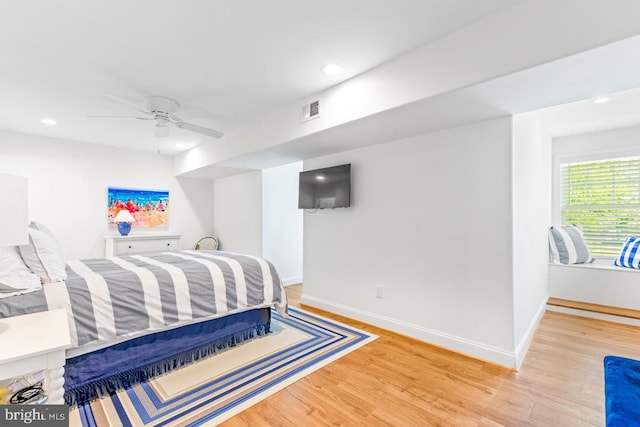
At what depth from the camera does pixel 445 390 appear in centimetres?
201

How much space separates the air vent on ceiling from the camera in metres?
2.80

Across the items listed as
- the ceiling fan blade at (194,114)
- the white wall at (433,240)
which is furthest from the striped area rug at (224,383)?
the ceiling fan blade at (194,114)

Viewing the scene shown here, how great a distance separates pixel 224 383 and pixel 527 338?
2551mm

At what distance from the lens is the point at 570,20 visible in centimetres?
150

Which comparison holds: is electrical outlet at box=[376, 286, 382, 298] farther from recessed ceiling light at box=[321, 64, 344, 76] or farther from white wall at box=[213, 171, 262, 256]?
white wall at box=[213, 171, 262, 256]

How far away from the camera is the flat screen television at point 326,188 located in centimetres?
342

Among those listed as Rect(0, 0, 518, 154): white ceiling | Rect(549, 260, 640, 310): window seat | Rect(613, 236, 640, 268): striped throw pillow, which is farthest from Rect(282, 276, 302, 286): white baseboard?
Rect(613, 236, 640, 268): striped throw pillow

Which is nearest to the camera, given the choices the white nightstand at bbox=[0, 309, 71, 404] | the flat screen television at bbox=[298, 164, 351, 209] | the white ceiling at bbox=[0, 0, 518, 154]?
the white nightstand at bbox=[0, 309, 71, 404]

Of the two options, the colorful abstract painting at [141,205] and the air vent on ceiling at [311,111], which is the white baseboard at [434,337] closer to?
the air vent on ceiling at [311,111]

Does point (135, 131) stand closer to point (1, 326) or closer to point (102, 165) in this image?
point (102, 165)

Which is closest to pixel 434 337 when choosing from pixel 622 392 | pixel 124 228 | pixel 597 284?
pixel 622 392

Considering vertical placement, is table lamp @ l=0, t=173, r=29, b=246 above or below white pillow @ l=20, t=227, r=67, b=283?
above

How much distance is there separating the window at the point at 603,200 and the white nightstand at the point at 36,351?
531cm

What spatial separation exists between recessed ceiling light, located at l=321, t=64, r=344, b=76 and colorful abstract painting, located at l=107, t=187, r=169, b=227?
13.6 ft
